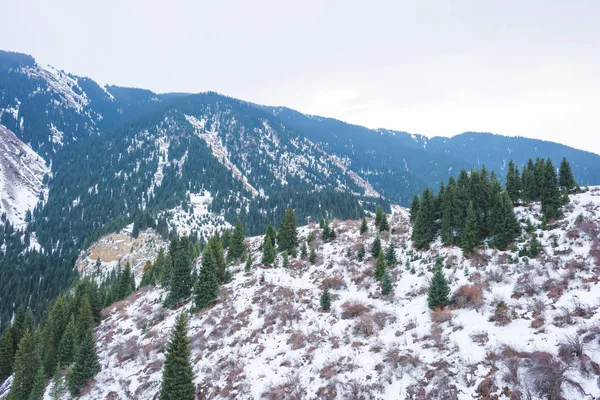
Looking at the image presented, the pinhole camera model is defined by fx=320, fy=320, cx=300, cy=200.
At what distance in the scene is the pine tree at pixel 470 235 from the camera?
1300 inches

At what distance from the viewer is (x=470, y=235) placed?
33.2 metres

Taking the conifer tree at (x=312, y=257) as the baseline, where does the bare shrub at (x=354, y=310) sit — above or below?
below

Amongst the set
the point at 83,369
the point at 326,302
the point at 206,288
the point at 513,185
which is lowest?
the point at 83,369

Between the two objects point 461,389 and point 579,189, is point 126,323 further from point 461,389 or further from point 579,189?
point 579,189

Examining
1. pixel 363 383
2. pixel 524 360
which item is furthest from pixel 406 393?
pixel 524 360

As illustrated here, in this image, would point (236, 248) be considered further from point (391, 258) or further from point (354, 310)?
point (354, 310)

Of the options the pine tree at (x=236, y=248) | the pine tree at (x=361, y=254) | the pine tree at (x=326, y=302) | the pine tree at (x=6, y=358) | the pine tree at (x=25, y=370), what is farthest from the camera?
the pine tree at (x=236, y=248)

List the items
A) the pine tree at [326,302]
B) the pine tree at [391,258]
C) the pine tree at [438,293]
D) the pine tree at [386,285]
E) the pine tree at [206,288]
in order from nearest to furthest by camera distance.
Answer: the pine tree at [438,293] → the pine tree at [386,285] → the pine tree at [326,302] → the pine tree at [391,258] → the pine tree at [206,288]

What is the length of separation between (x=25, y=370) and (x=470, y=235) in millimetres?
56424

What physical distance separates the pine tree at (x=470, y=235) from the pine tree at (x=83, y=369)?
129 feet

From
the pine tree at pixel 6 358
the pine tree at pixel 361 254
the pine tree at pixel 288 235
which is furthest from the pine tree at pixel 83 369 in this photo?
the pine tree at pixel 361 254

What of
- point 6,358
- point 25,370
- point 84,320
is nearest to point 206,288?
point 84,320

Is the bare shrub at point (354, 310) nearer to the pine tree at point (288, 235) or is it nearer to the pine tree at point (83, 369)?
the pine tree at point (288, 235)

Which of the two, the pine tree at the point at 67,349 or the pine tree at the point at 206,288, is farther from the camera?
the pine tree at the point at 206,288
